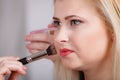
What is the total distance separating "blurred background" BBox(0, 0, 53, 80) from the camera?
3.72ft

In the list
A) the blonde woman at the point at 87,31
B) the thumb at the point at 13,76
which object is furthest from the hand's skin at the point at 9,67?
the blonde woman at the point at 87,31

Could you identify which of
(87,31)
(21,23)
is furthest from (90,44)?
(21,23)

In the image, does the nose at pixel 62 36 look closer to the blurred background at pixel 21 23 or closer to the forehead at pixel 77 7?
the forehead at pixel 77 7

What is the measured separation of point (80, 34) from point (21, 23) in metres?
0.39

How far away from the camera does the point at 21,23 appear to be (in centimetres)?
116

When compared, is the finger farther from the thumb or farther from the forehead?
the forehead

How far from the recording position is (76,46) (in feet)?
2.80

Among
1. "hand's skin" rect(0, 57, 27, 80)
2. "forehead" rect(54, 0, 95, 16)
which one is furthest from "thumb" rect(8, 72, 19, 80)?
"forehead" rect(54, 0, 95, 16)

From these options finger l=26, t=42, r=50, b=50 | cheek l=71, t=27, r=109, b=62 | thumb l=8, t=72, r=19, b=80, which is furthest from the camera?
finger l=26, t=42, r=50, b=50

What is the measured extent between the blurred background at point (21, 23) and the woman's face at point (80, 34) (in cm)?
32

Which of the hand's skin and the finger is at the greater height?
the finger

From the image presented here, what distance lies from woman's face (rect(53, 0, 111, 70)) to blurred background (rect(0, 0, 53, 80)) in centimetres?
32

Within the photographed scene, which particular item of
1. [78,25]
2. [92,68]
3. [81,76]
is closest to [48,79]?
[81,76]

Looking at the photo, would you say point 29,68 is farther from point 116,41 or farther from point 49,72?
point 116,41
